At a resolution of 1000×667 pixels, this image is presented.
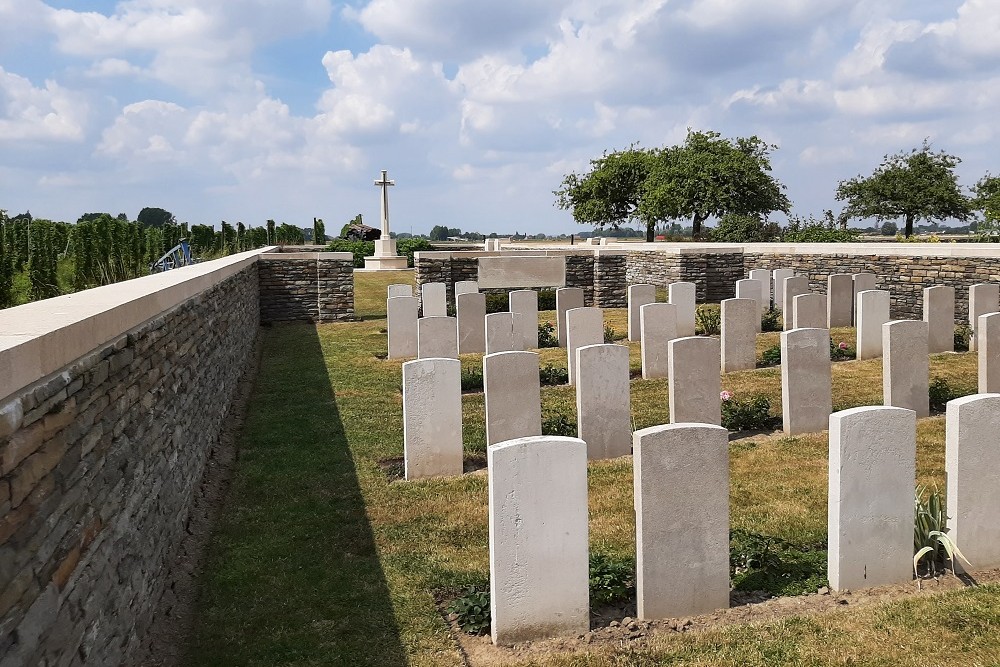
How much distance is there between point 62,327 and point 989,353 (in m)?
8.45

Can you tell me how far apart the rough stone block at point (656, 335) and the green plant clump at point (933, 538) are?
5.63 meters

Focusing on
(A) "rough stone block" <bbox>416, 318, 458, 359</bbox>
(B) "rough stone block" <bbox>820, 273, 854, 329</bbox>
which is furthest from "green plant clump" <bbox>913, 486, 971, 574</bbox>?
(B) "rough stone block" <bbox>820, 273, 854, 329</bbox>

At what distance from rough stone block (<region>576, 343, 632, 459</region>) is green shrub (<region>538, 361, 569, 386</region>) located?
3424mm

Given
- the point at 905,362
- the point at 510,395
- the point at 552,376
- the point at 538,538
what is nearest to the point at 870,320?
the point at 905,362

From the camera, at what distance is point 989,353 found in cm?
827

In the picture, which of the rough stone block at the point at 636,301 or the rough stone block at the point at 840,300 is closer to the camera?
the rough stone block at the point at 636,301

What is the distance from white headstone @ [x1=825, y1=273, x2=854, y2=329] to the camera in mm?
15117

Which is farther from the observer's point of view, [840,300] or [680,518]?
[840,300]

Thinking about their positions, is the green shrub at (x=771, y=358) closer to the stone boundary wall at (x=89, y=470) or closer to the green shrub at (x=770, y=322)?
the green shrub at (x=770, y=322)

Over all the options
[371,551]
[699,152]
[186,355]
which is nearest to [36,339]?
[371,551]

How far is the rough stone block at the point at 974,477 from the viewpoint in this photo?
468cm

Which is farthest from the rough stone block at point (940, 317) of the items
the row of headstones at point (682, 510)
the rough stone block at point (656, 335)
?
the row of headstones at point (682, 510)

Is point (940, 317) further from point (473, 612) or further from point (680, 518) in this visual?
point (473, 612)

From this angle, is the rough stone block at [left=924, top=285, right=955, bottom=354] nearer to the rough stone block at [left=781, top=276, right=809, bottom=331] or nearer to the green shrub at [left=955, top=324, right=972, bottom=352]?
the green shrub at [left=955, top=324, right=972, bottom=352]
